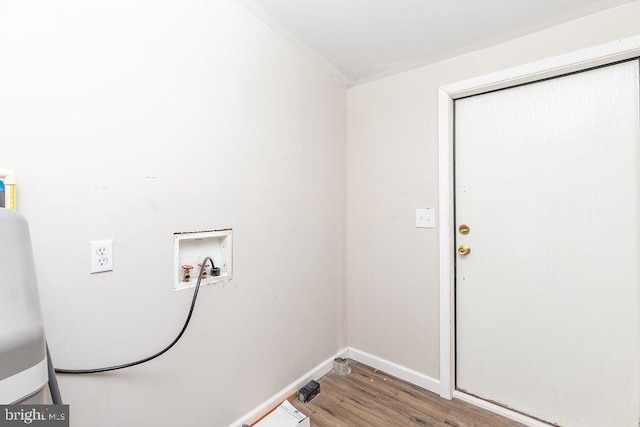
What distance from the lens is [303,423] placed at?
150cm

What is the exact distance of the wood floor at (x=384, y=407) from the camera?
1.63m

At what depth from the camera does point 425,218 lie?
6.33 ft

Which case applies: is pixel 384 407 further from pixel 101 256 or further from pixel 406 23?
pixel 406 23

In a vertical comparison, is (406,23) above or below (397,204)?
above

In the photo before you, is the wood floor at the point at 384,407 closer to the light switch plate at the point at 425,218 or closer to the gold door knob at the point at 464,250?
the gold door knob at the point at 464,250

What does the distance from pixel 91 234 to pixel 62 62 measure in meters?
0.57

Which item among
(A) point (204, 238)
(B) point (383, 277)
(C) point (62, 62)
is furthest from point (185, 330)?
(B) point (383, 277)

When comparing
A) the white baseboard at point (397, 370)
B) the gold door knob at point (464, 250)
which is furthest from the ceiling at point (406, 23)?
the white baseboard at point (397, 370)

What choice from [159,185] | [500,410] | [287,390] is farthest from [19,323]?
[500,410]

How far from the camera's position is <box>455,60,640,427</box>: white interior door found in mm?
1443

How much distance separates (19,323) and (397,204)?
6.17 ft

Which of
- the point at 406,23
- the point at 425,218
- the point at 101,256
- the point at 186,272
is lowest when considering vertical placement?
the point at 186,272

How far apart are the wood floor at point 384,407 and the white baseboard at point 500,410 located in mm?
30

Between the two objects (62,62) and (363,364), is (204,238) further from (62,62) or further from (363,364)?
(363,364)
